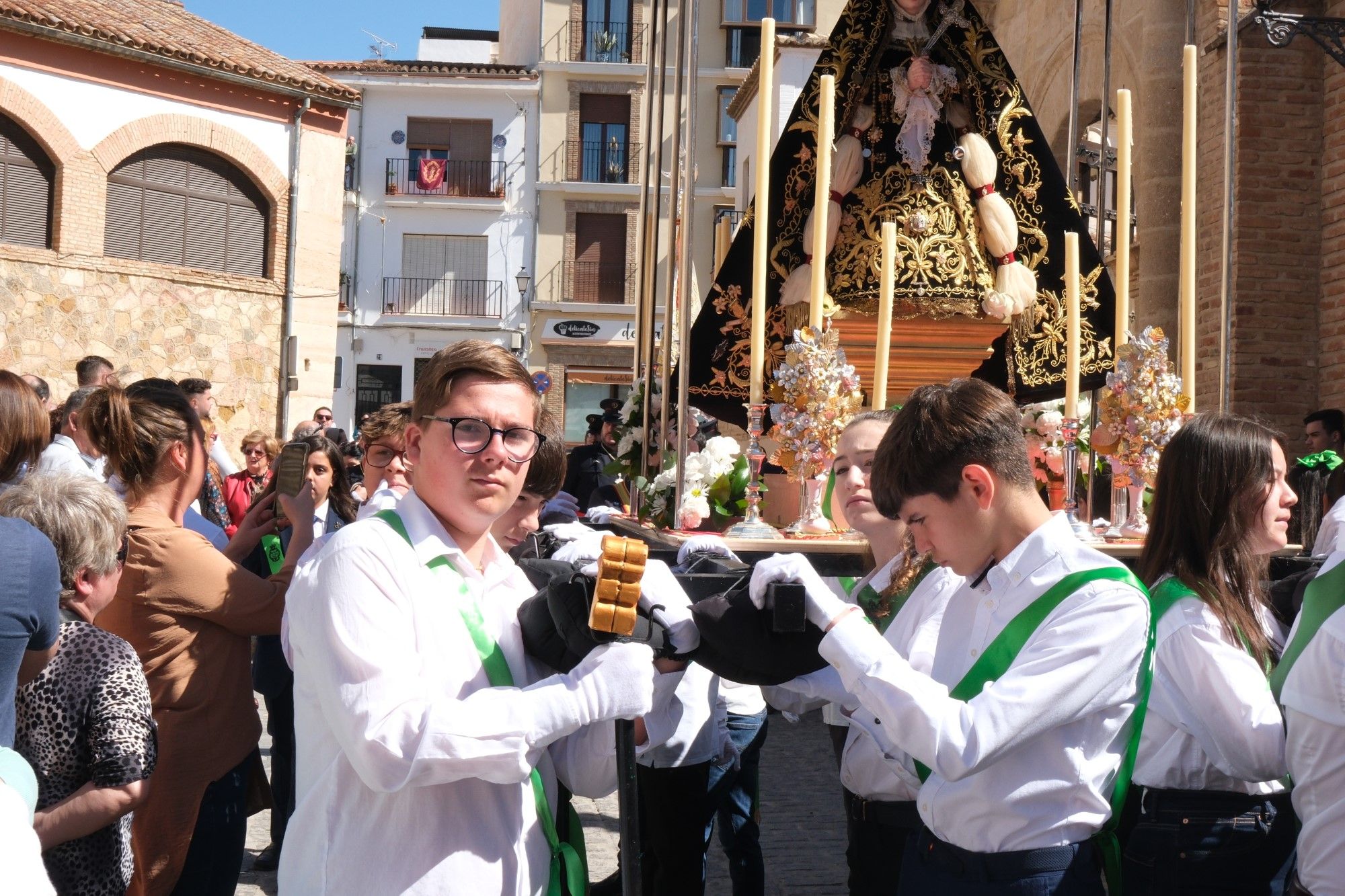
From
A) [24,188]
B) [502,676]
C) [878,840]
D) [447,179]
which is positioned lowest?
[878,840]

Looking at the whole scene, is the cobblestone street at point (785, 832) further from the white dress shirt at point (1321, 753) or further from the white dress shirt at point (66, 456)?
the white dress shirt at point (1321, 753)

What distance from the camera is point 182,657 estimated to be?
3.30 metres

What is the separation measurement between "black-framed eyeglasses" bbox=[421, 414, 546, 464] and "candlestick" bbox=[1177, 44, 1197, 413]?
2.62 metres

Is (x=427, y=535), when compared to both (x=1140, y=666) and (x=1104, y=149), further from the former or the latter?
(x=1104, y=149)

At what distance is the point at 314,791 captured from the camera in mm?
2104

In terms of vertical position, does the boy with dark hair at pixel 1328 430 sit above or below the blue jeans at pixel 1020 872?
above

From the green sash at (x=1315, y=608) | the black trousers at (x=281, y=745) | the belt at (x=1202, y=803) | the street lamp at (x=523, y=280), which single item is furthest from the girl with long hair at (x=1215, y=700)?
the street lamp at (x=523, y=280)

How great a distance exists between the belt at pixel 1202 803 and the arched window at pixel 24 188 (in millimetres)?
19119

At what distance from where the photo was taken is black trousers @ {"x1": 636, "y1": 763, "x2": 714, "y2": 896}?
3764mm

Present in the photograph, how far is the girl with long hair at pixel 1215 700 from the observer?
8.00ft

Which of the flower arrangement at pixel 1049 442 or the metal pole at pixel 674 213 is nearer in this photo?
the metal pole at pixel 674 213

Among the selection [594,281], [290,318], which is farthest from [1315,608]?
[594,281]

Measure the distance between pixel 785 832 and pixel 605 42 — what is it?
28741 millimetres

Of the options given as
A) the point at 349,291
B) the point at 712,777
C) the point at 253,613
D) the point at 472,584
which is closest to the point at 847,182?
→ the point at 712,777
